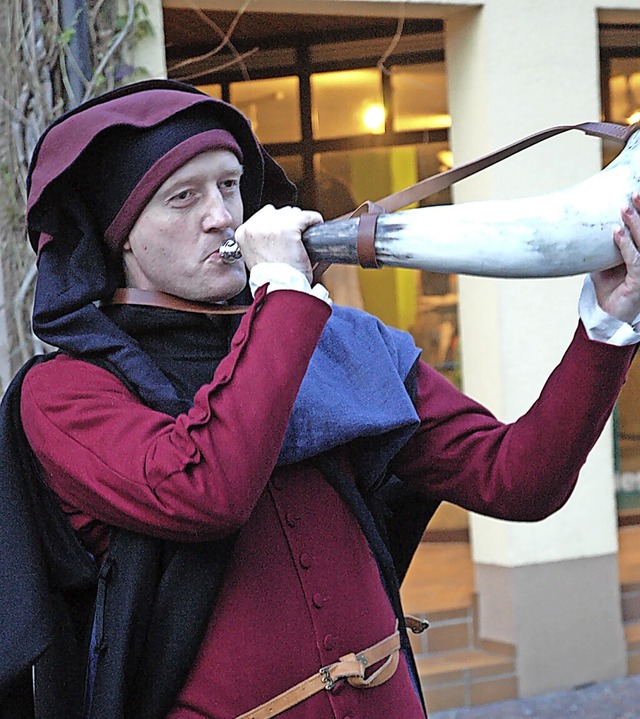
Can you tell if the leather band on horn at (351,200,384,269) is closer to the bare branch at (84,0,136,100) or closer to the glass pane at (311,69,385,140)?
the bare branch at (84,0,136,100)

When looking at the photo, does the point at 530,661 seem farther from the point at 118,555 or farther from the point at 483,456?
the point at 118,555

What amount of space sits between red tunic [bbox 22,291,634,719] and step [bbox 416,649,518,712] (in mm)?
3065

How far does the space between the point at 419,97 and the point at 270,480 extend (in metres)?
4.38

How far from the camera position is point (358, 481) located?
1992 mm

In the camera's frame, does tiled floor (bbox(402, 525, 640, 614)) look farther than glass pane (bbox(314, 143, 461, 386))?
No

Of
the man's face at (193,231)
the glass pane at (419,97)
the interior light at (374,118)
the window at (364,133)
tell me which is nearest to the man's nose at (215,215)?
the man's face at (193,231)

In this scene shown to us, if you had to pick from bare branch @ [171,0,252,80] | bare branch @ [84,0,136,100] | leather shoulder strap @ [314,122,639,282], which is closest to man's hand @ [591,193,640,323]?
leather shoulder strap @ [314,122,639,282]

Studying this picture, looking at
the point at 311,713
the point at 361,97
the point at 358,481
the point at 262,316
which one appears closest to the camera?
the point at 262,316

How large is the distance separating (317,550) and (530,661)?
11.2 ft

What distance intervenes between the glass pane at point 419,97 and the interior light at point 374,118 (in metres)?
0.07

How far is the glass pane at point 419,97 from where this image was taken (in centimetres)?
584

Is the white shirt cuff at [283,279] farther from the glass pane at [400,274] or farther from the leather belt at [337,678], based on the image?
the glass pane at [400,274]

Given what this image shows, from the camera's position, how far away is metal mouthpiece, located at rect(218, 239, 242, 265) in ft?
5.97

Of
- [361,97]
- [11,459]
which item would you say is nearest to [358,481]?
[11,459]
